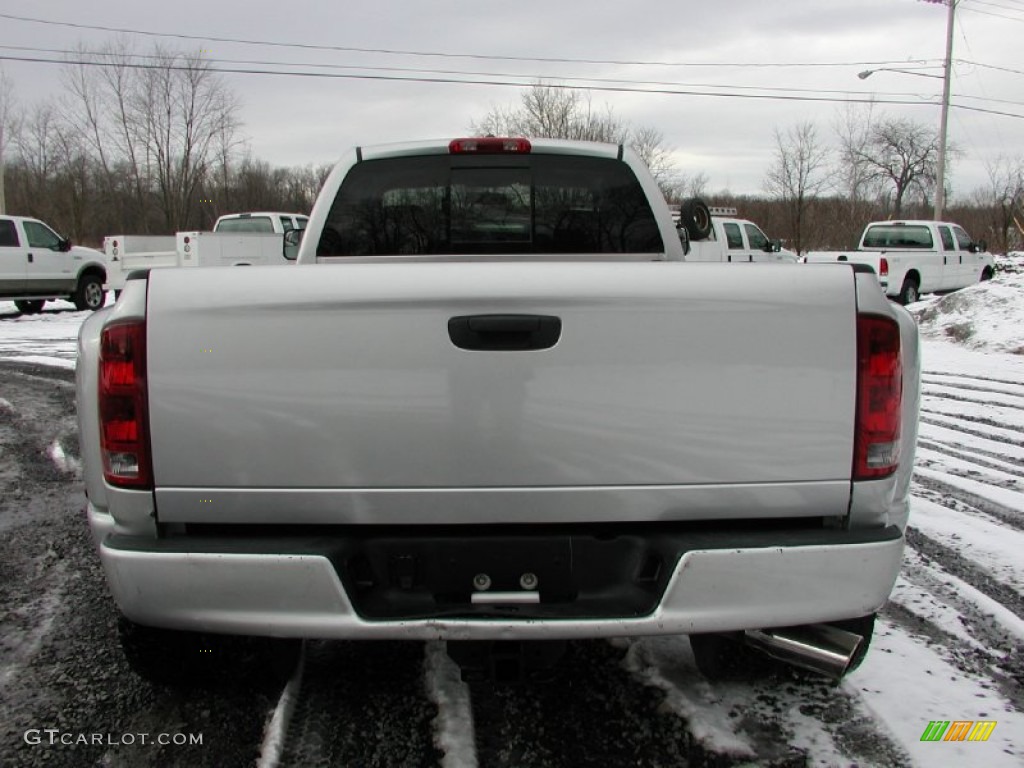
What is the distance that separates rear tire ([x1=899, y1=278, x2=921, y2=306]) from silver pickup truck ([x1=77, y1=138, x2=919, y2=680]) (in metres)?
18.5

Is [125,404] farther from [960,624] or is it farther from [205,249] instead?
[205,249]

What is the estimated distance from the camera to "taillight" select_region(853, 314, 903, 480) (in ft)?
7.04

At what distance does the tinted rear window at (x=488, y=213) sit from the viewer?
3.90 m

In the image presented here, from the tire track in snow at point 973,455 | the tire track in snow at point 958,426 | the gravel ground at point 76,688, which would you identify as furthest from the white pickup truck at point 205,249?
the tire track in snow at point 973,455

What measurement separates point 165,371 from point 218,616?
662mm

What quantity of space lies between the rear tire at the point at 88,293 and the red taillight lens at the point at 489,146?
→ 17550 mm

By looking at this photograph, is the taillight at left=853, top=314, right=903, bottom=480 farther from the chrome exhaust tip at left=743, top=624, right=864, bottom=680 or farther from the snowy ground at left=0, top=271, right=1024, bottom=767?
the snowy ground at left=0, top=271, right=1024, bottom=767

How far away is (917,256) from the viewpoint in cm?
1881

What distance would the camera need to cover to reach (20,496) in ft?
17.7

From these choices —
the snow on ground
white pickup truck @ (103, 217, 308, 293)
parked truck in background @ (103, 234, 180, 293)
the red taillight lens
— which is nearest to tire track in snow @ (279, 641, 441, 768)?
the red taillight lens

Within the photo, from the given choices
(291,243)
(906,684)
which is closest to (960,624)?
(906,684)

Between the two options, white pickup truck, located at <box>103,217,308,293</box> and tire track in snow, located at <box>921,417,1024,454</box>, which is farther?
white pickup truck, located at <box>103,217,308,293</box>

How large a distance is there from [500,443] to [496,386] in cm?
15

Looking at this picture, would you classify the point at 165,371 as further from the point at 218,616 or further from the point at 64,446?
the point at 64,446
